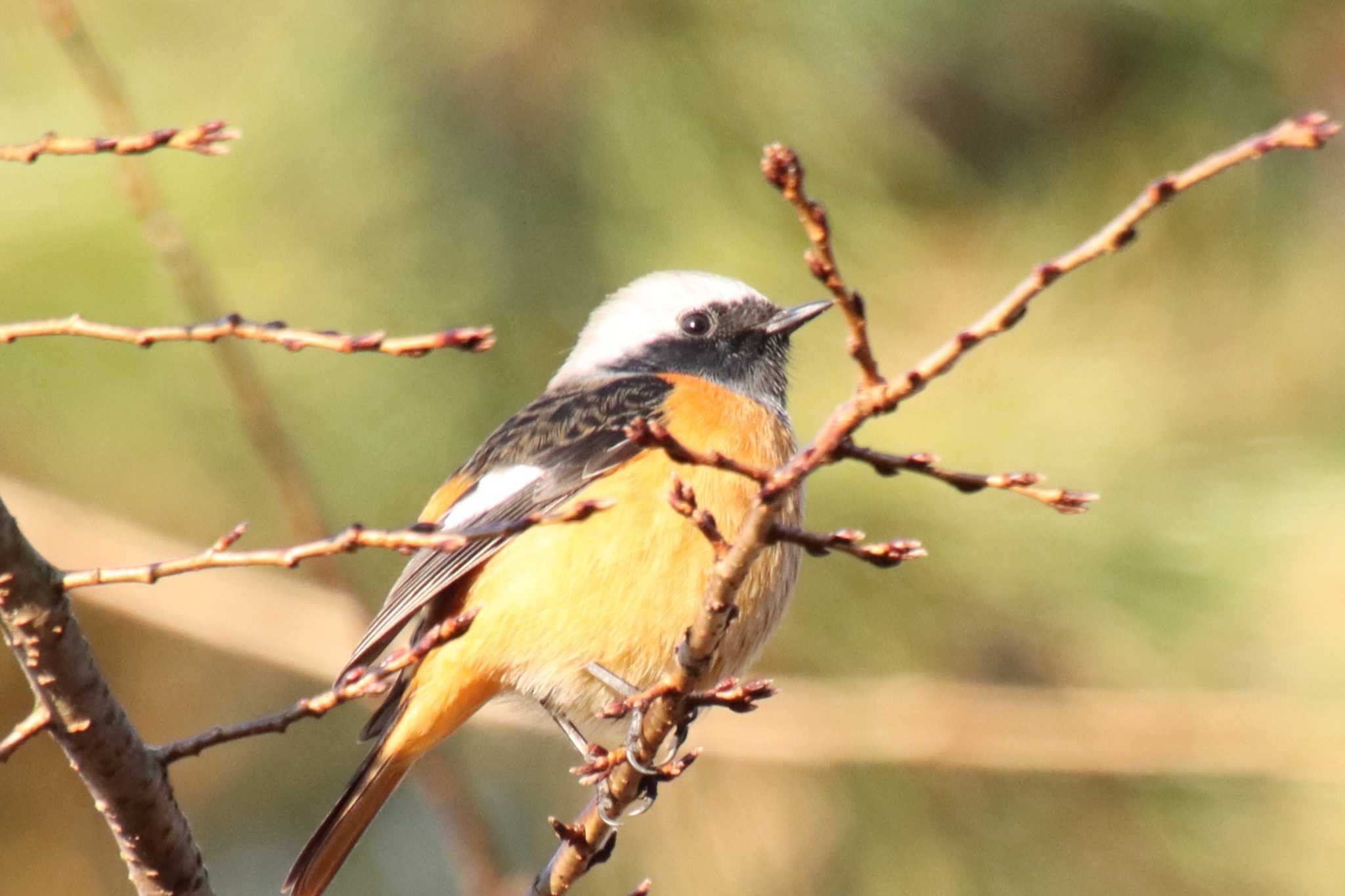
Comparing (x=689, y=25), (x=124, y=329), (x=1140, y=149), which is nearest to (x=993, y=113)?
(x=1140, y=149)

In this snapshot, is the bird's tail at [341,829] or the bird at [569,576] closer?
the bird at [569,576]

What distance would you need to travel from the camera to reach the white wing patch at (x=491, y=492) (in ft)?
12.5

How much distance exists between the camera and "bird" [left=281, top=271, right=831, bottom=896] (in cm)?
338

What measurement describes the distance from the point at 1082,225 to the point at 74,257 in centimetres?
289

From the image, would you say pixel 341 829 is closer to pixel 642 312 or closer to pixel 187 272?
pixel 187 272

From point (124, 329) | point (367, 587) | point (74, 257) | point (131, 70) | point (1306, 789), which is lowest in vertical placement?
point (124, 329)

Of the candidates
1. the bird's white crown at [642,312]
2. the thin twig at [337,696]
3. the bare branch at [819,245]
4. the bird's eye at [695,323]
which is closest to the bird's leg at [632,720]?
the thin twig at [337,696]

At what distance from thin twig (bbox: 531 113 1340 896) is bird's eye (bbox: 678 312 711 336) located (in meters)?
2.07

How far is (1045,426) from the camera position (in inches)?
168

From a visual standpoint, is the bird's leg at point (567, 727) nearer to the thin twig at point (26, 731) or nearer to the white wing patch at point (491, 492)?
the white wing patch at point (491, 492)

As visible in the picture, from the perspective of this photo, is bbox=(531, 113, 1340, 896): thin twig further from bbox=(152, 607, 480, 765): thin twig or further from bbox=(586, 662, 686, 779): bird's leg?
bbox=(152, 607, 480, 765): thin twig

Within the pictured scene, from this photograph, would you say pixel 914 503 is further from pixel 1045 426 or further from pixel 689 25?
pixel 689 25

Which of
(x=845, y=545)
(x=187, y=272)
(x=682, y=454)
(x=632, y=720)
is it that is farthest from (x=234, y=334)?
(x=187, y=272)

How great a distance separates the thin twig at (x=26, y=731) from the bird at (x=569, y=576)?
118 cm
